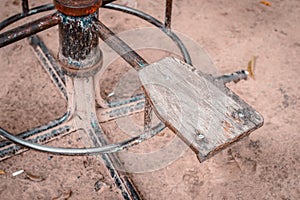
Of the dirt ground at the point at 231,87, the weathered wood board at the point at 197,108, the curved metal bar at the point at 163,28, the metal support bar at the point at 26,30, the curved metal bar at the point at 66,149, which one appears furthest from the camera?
the curved metal bar at the point at 163,28

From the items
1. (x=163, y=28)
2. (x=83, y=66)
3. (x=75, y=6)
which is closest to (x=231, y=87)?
(x=163, y=28)

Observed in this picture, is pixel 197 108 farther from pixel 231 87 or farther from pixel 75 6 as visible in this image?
pixel 231 87

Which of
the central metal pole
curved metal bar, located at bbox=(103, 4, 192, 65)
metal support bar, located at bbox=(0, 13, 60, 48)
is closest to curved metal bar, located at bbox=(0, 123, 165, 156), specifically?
the central metal pole

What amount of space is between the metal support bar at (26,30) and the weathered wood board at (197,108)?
28cm

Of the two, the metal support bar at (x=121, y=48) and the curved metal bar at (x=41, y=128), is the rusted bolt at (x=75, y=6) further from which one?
the curved metal bar at (x=41, y=128)

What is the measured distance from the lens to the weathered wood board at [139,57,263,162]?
43.8 inches

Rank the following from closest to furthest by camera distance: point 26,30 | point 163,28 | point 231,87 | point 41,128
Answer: point 26,30, point 41,128, point 163,28, point 231,87

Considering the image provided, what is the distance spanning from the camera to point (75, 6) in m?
1.31

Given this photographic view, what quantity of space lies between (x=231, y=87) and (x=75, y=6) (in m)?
0.82

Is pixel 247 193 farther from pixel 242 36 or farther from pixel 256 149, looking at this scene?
pixel 242 36

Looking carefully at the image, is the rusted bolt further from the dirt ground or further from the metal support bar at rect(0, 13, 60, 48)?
the dirt ground

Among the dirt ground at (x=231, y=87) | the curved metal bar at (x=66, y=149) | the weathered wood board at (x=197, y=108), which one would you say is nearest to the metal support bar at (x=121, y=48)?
the weathered wood board at (x=197, y=108)

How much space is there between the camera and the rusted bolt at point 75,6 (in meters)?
1.31

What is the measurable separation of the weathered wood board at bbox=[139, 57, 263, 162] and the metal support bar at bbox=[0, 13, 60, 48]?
11.2 inches
